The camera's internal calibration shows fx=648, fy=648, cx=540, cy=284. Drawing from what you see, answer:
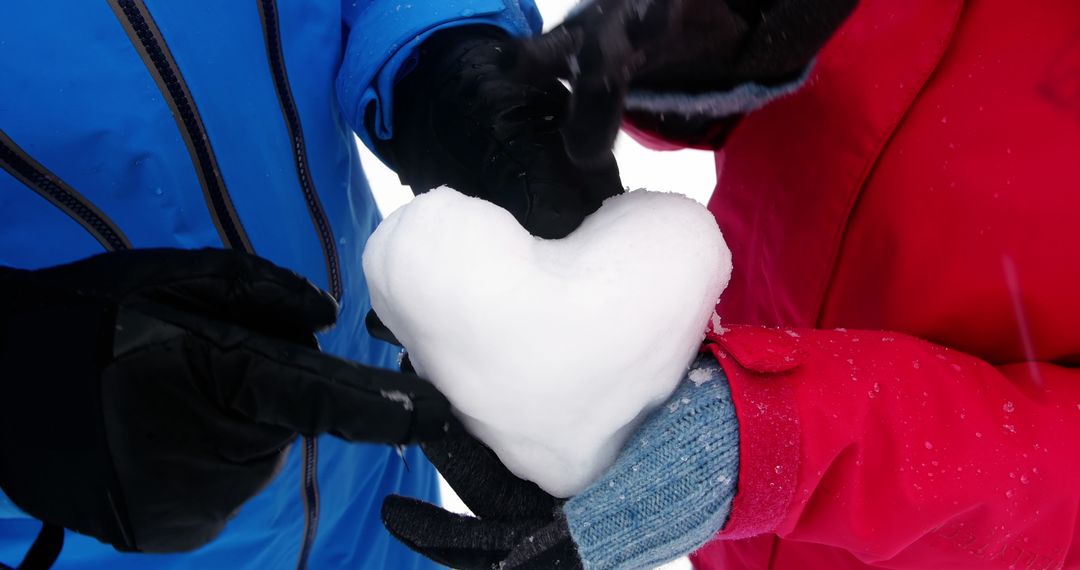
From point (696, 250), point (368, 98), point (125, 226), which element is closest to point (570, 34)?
point (696, 250)

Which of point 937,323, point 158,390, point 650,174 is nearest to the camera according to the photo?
point 158,390

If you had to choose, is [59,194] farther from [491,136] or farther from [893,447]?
[893,447]

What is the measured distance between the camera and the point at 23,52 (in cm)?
43

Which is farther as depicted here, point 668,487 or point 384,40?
point 384,40

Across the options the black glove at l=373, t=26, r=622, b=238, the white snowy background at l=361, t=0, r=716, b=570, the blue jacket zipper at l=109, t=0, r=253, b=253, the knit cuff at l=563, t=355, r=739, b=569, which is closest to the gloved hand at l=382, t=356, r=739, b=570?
the knit cuff at l=563, t=355, r=739, b=569

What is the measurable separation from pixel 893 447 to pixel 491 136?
37 cm

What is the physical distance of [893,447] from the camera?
1.40ft

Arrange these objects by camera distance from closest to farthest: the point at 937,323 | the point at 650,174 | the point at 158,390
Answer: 1. the point at 158,390
2. the point at 937,323
3. the point at 650,174

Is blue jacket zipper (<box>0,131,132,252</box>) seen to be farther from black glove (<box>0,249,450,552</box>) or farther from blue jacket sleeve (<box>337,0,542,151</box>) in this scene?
blue jacket sleeve (<box>337,0,542,151</box>)

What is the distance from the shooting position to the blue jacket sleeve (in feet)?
1.94

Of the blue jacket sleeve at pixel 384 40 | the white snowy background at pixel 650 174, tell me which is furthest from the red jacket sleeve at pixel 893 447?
the white snowy background at pixel 650 174

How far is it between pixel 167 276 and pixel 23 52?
19 centimetres

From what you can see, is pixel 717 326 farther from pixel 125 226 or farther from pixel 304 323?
pixel 125 226

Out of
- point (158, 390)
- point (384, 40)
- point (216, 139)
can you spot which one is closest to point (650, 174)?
point (384, 40)
